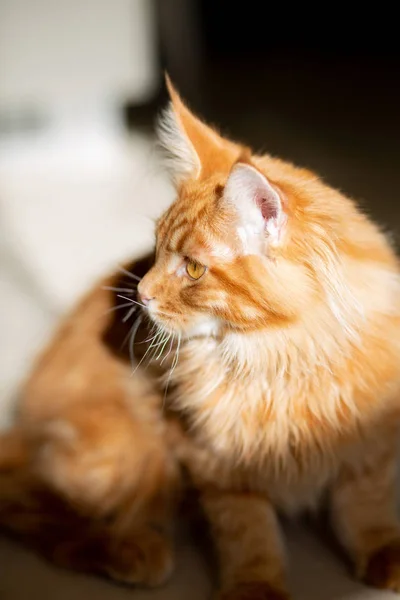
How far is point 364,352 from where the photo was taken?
122 cm

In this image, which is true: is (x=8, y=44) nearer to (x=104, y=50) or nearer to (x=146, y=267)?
(x=104, y=50)

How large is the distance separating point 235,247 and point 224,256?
2 cm

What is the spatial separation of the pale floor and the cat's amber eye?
18.9 inches

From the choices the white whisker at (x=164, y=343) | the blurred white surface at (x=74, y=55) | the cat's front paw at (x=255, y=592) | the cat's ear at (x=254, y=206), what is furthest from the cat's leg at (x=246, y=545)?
the blurred white surface at (x=74, y=55)

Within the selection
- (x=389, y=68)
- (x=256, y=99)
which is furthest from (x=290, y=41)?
(x=256, y=99)

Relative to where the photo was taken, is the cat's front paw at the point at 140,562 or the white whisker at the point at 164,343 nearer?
the white whisker at the point at 164,343

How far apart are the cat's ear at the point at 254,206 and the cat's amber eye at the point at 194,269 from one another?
3.1 inches

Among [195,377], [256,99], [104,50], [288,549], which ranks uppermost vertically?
[256,99]

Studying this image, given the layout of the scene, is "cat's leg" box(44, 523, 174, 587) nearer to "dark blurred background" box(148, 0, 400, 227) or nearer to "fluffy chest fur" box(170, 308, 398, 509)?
"fluffy chest fur" box(170, 308, 398, 509)

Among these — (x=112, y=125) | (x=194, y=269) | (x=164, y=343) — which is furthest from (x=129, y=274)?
(x=112, y=125)

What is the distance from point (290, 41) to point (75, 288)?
4040 mm

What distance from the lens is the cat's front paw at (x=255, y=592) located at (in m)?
1.25

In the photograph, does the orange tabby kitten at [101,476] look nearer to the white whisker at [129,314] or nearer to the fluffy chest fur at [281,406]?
the white whisker at [129,314]

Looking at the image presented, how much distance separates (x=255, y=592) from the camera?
125 centimetres
